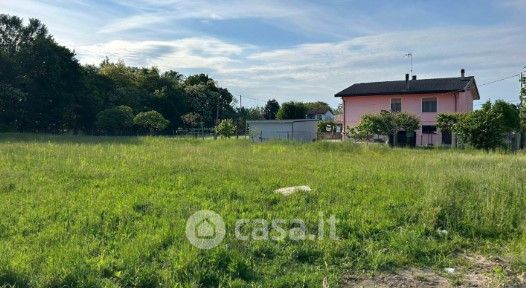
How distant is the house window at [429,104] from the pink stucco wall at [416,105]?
0.75ft

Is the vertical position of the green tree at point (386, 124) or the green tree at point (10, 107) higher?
the green tree at point (10, 107)

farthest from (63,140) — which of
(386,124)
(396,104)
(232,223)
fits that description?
(396,104)

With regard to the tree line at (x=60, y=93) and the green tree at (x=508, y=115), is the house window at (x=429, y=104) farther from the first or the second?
the tree line at (x=60, y=93)

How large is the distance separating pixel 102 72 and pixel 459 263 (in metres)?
51.2

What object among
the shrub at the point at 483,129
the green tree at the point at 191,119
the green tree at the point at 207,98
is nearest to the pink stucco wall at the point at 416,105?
the shrub at the point at 483,129

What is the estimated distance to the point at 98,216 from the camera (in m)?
5.71

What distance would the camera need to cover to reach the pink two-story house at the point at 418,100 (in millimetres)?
31641

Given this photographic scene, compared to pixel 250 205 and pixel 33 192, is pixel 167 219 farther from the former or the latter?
pixel 33 192

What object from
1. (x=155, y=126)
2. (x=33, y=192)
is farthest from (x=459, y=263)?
(x=155, y=126)

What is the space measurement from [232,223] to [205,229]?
0.49 m

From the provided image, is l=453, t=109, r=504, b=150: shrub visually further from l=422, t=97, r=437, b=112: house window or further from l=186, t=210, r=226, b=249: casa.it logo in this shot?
l=186, t=210, r=226, b=249: casa.it logo

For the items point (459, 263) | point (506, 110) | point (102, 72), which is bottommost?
point (459, 263)

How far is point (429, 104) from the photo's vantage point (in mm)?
33000

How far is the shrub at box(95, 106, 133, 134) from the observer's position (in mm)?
40031
